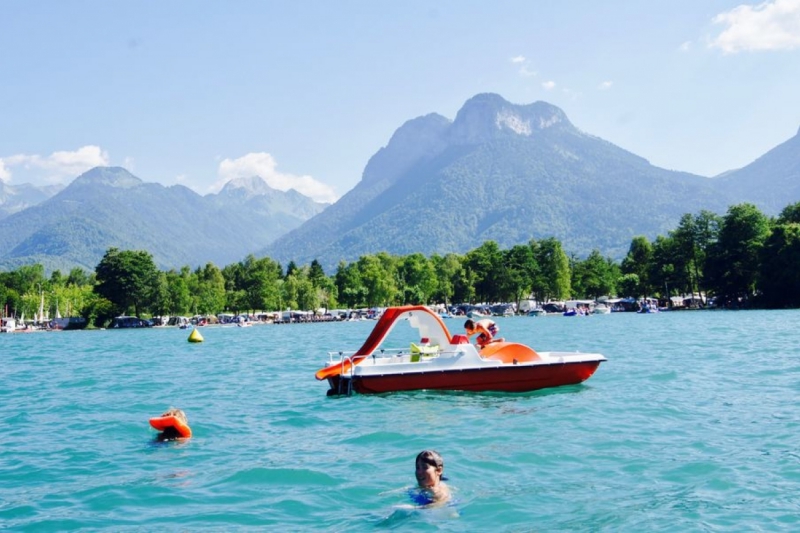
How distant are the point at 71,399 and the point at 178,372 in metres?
11.4

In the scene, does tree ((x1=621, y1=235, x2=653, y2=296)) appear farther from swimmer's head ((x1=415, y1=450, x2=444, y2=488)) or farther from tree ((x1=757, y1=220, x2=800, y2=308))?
swimmer's head ((x1=415, y1=450, x2=444, y2=488))

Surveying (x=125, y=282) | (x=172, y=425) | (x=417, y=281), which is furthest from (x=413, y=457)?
(x=417, y=281)

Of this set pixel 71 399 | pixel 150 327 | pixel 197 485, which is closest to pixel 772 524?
pixel 197 485

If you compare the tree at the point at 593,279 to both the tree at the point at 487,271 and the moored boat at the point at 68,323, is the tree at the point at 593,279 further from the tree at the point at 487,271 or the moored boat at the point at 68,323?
the moored boat at the point at 68,323

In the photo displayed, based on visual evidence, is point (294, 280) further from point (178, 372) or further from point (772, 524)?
point (772, 524)

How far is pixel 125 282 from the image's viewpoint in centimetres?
13600

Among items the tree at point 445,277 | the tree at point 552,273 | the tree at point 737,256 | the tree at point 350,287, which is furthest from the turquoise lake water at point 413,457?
the tree at point 445,277

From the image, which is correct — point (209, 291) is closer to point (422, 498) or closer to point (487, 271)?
point (487, 271)

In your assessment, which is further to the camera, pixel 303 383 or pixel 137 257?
pixel 137 257

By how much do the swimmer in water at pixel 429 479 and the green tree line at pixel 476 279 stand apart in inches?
4100

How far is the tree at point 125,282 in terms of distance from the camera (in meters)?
136

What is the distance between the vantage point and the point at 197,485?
12.9m

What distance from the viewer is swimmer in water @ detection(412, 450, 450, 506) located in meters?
10.9

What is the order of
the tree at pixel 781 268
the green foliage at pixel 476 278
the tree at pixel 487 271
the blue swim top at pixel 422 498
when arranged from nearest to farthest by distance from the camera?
1. the blue swim top at pixel 422 498
2. the tree at pixel 781 268
3. the green foliage at pixel 476 278
4. the tree at pixel 487 271
